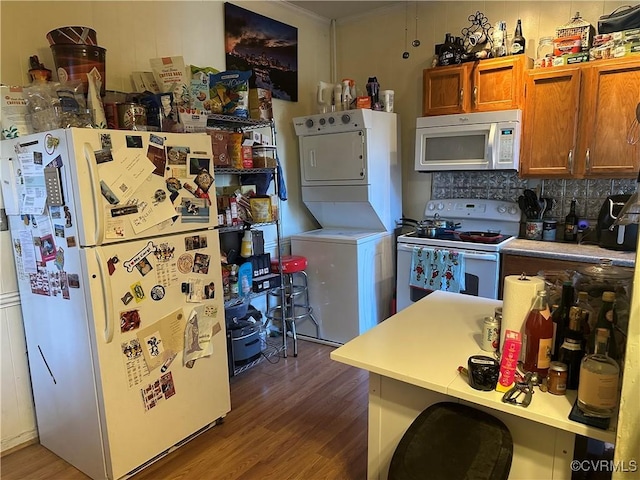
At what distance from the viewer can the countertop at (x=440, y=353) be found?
3.88 feet

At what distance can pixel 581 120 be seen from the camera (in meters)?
2.81

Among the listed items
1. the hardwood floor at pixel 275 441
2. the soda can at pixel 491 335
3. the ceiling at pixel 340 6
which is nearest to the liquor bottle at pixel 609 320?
the soda can at pixel 491 335

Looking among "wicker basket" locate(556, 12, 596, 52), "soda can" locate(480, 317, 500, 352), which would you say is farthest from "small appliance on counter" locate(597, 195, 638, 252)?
"soda can" locate(480, 317, 500, 352)

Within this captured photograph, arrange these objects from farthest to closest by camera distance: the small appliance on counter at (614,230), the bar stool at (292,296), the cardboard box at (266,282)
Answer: the bar stool at (292,296) → the cardboard box at (266,282) → the small appliance on counter at (614,230)

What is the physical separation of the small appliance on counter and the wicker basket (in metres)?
1.01

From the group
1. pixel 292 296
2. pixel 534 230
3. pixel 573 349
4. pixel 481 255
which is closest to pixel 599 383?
pixel 573 349

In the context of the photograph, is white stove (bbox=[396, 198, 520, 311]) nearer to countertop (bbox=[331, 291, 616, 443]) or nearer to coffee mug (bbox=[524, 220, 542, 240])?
coffee mug (bbox=[524, 220, 542, 240])

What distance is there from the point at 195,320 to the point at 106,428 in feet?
1.99

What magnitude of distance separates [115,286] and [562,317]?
67.0 inches

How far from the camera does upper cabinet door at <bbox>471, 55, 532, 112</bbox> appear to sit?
3.00 meters

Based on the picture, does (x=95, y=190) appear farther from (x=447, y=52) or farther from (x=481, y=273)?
(x=447, y=52)

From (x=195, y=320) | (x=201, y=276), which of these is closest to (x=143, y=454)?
(x=195, y=320)

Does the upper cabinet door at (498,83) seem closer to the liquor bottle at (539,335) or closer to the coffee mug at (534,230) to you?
the coffee mug at (534,230)

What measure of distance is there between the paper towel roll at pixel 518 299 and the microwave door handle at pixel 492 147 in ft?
6.14
